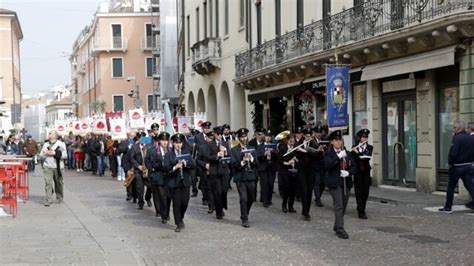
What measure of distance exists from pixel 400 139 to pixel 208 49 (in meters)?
18.9

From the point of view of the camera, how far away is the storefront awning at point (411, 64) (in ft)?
56.8

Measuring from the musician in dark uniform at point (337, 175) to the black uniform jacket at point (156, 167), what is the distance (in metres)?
3.01

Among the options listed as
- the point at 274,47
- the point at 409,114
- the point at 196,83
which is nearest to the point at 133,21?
the point at 196,83

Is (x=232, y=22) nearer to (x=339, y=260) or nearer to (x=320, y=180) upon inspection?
(x=320, y=180)

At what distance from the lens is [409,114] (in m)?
20.4

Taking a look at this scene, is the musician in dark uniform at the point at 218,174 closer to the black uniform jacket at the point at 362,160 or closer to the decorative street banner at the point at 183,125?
the black uniform jacket at the point at 362,160

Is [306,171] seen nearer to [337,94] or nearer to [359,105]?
[337,94]

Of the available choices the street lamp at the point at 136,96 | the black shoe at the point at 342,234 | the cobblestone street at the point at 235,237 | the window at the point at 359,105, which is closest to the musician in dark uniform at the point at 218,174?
the cobblestone street at the point at 235,237

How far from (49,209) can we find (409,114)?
32.3 ft

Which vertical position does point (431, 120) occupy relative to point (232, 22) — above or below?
below

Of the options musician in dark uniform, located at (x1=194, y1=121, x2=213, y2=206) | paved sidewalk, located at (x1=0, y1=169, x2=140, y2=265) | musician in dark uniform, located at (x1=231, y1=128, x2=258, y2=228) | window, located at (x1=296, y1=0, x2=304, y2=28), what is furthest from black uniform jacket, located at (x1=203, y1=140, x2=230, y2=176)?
window, located at (x1=296, y1=0, x2=304, y2=28)

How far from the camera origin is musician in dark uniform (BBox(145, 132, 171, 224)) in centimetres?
1366

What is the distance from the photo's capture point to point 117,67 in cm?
7788

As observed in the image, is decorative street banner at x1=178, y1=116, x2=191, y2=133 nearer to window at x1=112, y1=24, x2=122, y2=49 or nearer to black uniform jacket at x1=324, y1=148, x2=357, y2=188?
black uniform jacket at x1=324, y1=148, x2=357, y2=188
